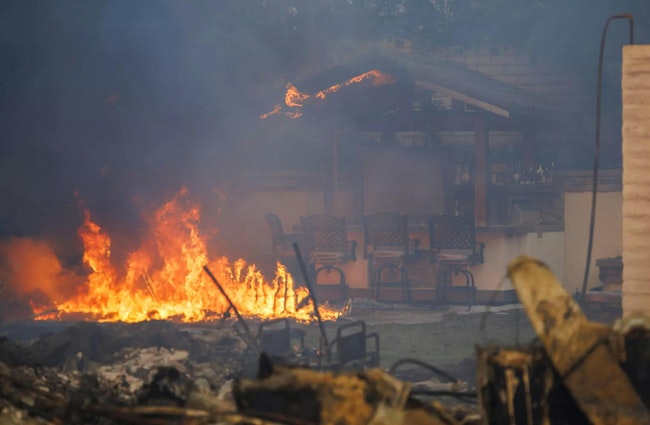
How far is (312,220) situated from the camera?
59.3 ft

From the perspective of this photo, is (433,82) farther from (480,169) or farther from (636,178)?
(636,178)

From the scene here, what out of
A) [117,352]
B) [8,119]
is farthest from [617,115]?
[117,352]

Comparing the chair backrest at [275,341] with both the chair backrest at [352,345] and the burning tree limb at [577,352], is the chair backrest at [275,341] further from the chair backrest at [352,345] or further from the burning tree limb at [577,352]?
the burning tree limb at [577,352]

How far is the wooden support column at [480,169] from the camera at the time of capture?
1858 centimetres

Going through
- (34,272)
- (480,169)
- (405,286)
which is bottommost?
(405,286)

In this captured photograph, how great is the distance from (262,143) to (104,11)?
15.1ft

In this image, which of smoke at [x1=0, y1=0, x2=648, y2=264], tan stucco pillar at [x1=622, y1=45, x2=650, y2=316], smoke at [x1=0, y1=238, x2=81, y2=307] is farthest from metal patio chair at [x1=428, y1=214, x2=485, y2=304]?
tan stucco pillar at [x1=622, y1=45, x2=650, y2=316]

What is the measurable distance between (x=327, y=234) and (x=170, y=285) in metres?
2.93

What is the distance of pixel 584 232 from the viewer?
1916 cm

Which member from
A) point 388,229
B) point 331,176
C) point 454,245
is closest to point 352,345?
point 454,245

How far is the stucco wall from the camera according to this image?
18.9 metres

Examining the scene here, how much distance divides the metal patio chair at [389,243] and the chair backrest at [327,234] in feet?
1.46

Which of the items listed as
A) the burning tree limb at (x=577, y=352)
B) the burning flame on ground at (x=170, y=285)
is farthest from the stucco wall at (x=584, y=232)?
the burning tree limb at (x=577, y=352)

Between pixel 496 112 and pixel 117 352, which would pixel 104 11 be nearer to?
pixel 496 112
